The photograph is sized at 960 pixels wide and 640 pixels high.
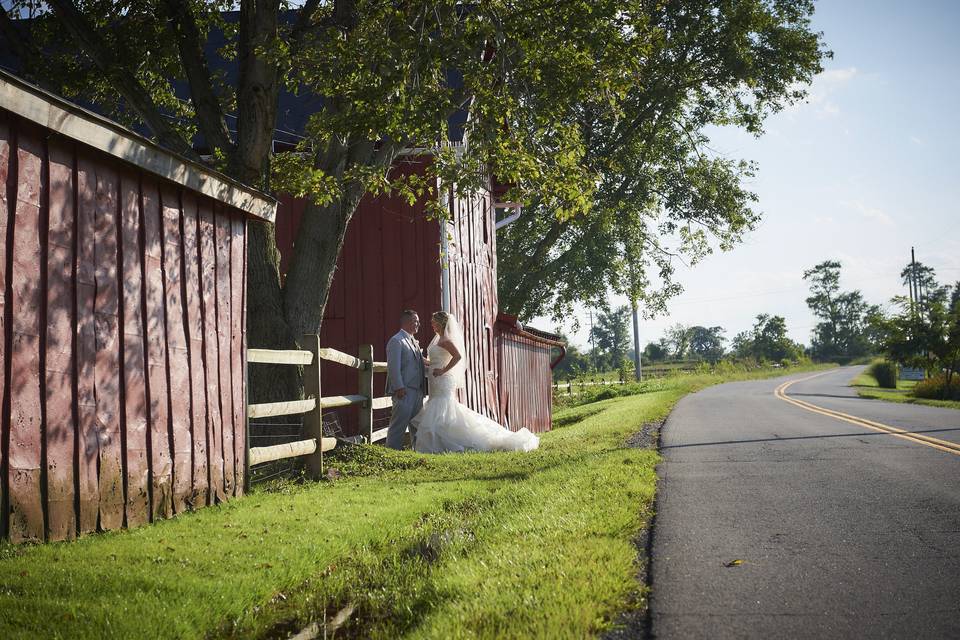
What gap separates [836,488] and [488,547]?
12.1 ft

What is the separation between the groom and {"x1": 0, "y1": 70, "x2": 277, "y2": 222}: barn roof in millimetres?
3756

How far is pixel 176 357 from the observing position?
619 cm

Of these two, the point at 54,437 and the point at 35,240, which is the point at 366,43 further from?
the point at 54,437

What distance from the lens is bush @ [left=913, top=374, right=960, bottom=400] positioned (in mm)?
28938

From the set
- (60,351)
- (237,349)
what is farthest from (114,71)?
(60,351)

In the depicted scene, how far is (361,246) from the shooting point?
47.2 feet

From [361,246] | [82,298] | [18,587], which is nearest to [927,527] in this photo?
[18,587]

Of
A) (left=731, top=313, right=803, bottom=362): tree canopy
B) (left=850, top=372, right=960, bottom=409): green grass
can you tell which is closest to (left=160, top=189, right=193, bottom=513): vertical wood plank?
(left=850, top=372, right=960, bottom=409): green grass

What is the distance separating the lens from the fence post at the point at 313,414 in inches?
324

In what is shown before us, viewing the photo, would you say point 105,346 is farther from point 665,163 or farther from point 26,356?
point 665,163

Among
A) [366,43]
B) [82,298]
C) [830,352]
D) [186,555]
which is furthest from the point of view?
[830,352]

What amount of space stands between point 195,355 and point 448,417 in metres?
5.41

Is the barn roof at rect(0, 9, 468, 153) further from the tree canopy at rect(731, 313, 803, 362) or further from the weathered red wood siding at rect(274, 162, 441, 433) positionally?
the tree canopy at rect(731, 313, 803, 362)

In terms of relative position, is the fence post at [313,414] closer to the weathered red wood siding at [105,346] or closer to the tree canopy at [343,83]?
the tree canopy at [343,83]
